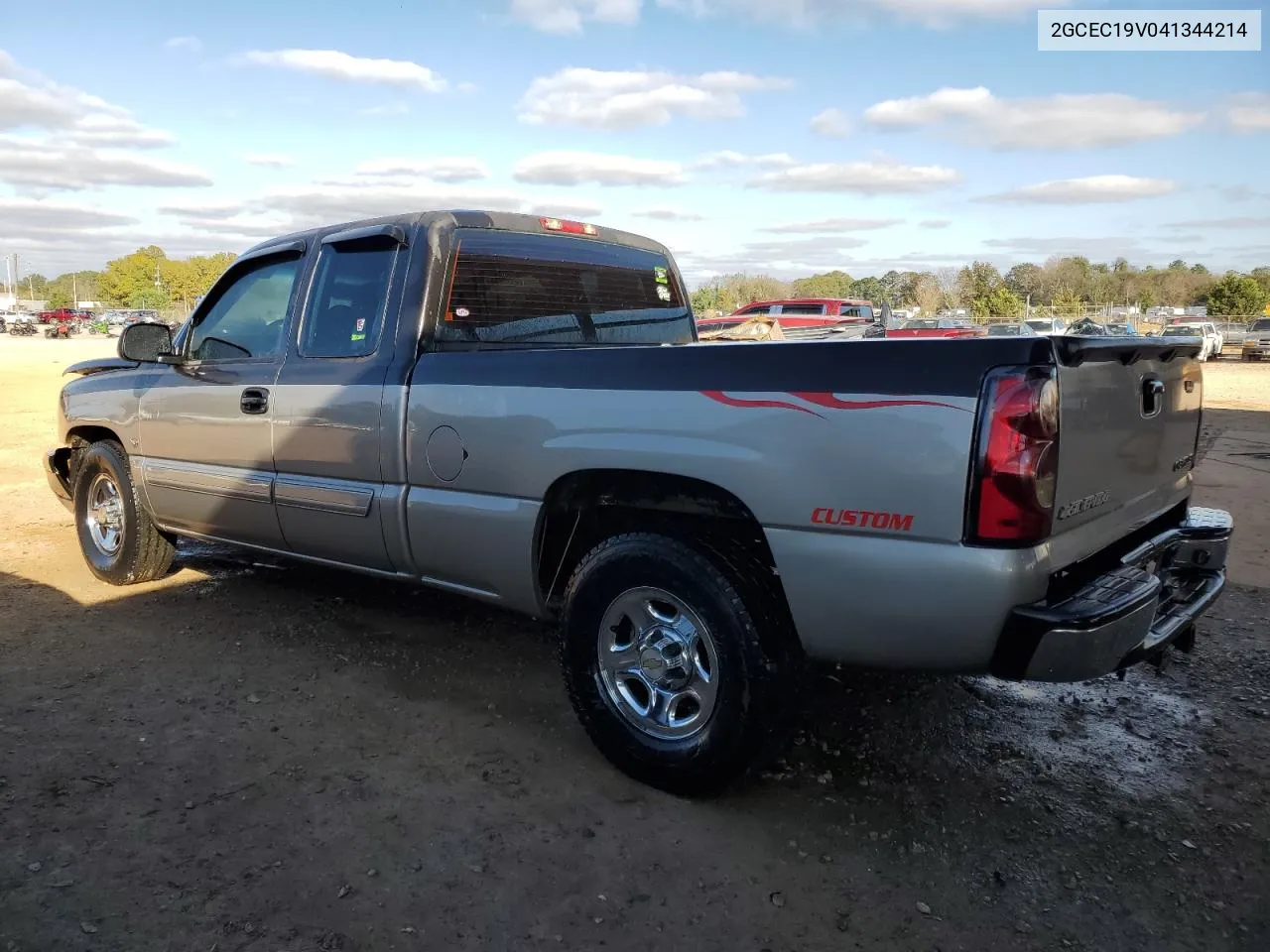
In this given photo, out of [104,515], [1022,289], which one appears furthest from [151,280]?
[104,515]

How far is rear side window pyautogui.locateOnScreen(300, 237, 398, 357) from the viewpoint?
3.97 m

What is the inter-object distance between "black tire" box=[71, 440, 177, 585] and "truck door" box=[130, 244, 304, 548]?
219 mm

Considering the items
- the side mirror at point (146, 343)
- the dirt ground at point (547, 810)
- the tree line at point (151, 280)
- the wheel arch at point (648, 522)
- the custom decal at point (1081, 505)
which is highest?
the tree line at point (151, 280)

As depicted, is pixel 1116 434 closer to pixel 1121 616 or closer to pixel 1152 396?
pixel 1152 396

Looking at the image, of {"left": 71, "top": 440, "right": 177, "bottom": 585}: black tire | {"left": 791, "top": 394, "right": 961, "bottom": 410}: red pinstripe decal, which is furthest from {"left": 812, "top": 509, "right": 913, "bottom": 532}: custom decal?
{"left": 71, "top": 440, "right": 177, "bottom": 585}: black tire

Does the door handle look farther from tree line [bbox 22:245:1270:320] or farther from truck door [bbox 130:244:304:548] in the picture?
tree line [bbox 22:245:1270:320]

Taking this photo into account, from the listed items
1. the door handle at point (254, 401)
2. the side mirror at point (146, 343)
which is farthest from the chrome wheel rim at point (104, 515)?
the door handle at point (254, 401)

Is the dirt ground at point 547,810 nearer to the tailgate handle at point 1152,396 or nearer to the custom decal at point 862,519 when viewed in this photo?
the custom decal at point 862,519

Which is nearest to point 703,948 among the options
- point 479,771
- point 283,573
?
point 479,771

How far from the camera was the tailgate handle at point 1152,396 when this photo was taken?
2922 millimetres

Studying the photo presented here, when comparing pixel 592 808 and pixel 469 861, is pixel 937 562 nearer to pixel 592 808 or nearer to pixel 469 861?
pixel 592 808

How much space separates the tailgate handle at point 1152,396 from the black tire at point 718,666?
4.32 feet

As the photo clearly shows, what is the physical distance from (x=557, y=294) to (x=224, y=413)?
171 cm

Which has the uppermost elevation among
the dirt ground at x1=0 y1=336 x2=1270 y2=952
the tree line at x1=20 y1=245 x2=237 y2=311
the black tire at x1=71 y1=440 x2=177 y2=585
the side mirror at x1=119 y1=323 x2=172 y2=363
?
the tree line at x1=20 y1=245 x2=237 y2=311
